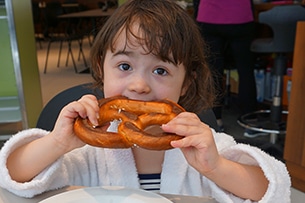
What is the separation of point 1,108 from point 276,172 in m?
2.32

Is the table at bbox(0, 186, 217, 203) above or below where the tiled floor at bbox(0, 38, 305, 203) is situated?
above

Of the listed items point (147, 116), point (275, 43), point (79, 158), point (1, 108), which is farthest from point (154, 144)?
point (1, 108)

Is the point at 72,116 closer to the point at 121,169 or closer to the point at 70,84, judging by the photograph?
the point at 121,169

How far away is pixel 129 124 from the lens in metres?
0.65

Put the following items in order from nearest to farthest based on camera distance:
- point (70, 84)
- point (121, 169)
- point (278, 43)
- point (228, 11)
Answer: point (121, 169), point (278, 43), point (228, 11), point (70, 84)

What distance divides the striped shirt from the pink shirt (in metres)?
1.85

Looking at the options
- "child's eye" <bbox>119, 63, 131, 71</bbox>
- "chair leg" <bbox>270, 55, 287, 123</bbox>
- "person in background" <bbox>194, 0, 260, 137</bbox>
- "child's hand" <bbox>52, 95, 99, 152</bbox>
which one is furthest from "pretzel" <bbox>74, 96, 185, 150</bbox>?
"chair leg" <bbox>270, 55, 287, 123</bbox>

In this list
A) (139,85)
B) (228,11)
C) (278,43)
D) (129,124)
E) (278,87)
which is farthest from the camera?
(278,87)

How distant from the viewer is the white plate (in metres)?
0.64

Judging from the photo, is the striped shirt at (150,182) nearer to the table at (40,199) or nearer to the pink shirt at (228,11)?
the table at (40,199)

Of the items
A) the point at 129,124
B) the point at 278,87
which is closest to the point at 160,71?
the point at 129,124

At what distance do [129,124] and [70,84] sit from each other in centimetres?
427

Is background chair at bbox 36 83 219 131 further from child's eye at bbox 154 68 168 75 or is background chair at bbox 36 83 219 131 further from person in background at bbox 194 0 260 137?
person in background at bbox 194 0 260 137

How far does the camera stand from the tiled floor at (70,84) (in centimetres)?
279
